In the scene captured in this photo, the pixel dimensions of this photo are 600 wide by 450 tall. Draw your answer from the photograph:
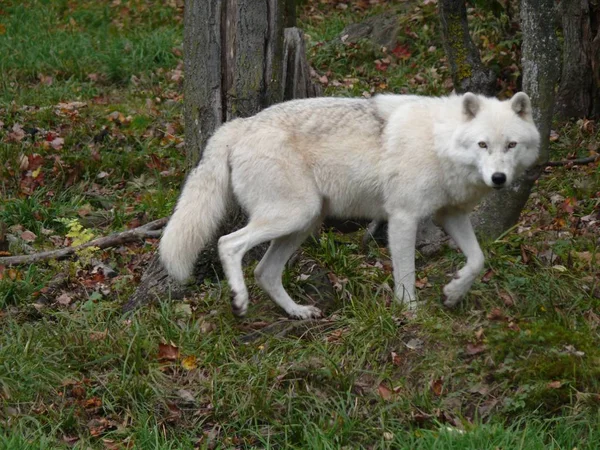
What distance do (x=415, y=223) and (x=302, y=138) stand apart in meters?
0.95

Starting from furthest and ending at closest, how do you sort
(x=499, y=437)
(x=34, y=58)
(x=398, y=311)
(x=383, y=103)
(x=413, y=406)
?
(x=34, y=58) < (x=383, y=103) < (x=398, y=311) < (x=413, y=406) < (x=499, y=437)

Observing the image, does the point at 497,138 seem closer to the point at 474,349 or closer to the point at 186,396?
the point at 474,349

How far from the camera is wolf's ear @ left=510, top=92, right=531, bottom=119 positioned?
223 inches

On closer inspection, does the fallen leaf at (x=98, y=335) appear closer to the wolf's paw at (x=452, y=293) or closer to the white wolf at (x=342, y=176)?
the white wolf at (x=342, y=176)

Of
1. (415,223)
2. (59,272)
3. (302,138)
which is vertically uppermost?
(302,138)

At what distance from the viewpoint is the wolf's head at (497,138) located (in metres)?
5.44

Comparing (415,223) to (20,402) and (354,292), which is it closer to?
(354,292)

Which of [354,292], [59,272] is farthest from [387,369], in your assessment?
[59,272]

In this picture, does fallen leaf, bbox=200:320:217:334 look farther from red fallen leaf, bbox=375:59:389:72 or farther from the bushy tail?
red fallen leaf, bbox=375:59:389:72

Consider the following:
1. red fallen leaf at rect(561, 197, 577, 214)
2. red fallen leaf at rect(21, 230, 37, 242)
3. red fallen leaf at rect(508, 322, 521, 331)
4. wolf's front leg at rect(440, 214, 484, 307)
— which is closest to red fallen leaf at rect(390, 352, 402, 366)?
wolf's front leg at rect(440, 214, 484, 307)

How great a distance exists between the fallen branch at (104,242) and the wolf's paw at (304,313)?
187 cm

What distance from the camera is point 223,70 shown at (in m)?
6.59

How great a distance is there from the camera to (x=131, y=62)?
476 inches

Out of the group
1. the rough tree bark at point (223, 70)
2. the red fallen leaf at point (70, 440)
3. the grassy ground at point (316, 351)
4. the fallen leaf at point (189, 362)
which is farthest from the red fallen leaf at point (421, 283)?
the red fallen leaf at point (70, 440)
